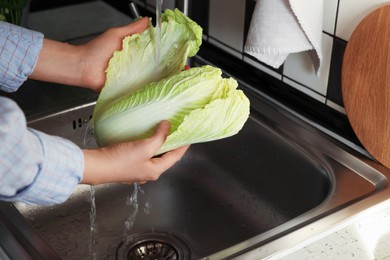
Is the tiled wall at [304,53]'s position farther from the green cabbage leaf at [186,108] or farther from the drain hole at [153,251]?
the drain hole at [153,251]

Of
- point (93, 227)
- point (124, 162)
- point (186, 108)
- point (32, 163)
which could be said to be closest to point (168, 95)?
point (186, 108)

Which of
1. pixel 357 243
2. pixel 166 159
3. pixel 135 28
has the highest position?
pixel 135 28

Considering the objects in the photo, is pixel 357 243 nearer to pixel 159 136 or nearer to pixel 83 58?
pixel 159 136

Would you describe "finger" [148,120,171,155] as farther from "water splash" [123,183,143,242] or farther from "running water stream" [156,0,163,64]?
"water splash" [123,183,143,242]

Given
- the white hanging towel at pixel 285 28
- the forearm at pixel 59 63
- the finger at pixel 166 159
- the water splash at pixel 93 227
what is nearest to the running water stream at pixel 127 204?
the water splash at pixel 93 227

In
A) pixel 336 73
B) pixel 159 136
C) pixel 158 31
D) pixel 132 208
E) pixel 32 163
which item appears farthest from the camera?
pixel 132 208

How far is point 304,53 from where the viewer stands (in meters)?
1.25

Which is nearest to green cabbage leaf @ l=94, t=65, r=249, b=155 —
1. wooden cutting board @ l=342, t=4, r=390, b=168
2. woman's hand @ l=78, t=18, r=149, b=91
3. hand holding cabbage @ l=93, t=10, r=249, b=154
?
hand holding cabbage @ l=93, t=10, r=249, b=154

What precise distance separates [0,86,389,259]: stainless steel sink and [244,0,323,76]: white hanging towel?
17 centimetres

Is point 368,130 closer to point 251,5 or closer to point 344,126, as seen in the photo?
point 344,126

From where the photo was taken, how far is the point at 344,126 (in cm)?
121

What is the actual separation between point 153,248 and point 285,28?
18.2 inches

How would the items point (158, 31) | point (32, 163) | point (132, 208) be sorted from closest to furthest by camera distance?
1. point (32, 163)
2. point (158, 31)
3. point (132, 208)

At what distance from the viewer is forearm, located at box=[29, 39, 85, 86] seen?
113cm
